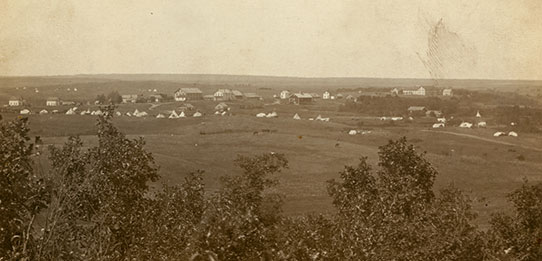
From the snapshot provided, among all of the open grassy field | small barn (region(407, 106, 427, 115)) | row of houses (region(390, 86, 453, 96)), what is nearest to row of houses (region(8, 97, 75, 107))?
the open grassy field

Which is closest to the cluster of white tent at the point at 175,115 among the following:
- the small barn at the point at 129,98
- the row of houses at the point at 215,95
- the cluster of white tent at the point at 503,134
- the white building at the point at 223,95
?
the row of houses at the point at 215,95

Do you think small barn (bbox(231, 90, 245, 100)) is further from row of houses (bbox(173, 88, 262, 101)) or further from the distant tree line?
the distant tree line

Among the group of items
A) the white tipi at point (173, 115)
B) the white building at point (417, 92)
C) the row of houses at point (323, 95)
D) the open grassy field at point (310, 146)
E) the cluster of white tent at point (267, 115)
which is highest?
the white building at point (417, 92)

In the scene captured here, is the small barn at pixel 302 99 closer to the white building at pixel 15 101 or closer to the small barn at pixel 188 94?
the small barn at pixel 188 94

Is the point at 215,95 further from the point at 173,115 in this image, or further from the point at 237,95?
the point at 173,115

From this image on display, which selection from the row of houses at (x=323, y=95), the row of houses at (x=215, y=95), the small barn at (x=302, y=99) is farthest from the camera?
the small barn at (x=302, y=99)

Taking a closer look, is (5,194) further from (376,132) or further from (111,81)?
(376,132)

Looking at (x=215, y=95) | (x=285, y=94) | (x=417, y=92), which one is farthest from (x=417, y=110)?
(x=215, y=95)

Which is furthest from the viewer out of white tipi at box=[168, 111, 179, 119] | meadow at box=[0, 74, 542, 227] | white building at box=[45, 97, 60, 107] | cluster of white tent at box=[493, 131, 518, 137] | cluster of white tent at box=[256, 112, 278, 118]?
white tipi at box=[168, 111, 179, 119]
